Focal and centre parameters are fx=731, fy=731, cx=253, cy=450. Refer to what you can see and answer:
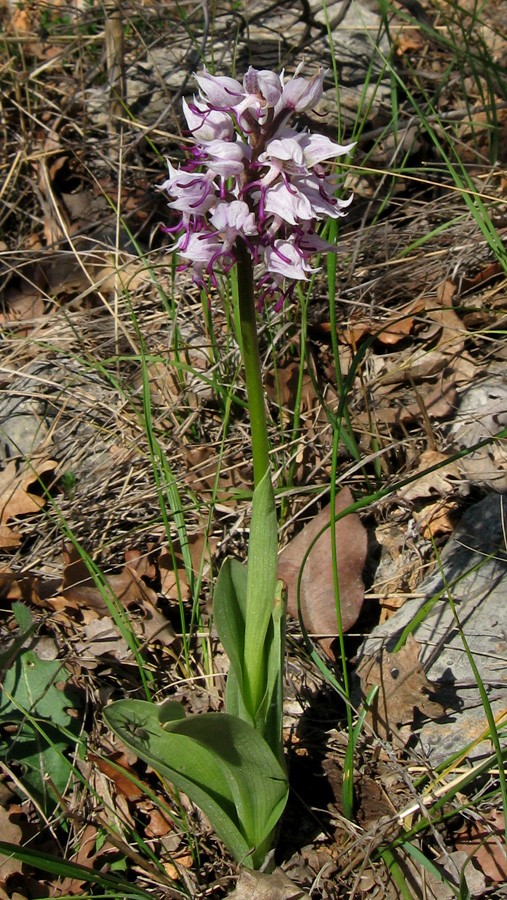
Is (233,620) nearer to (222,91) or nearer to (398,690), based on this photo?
(398,690)

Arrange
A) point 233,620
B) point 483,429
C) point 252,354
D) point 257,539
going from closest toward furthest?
1. point 252,354
2. point 257,539
3. point 233,620
4. point 483,429

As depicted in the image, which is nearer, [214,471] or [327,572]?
[327,572]

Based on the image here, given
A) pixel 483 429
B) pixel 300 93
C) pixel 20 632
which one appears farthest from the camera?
pixel 483 429

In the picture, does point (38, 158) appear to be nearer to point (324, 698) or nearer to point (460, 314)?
point (460, 314)

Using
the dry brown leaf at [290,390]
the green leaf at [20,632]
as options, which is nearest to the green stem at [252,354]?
the green leaf at [20,632]

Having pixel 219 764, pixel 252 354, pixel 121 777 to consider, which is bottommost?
pixel 121 777

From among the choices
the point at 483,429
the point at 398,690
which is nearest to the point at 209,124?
the point at 398,690

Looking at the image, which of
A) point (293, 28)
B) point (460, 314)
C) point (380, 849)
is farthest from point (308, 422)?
point (293, 28)
